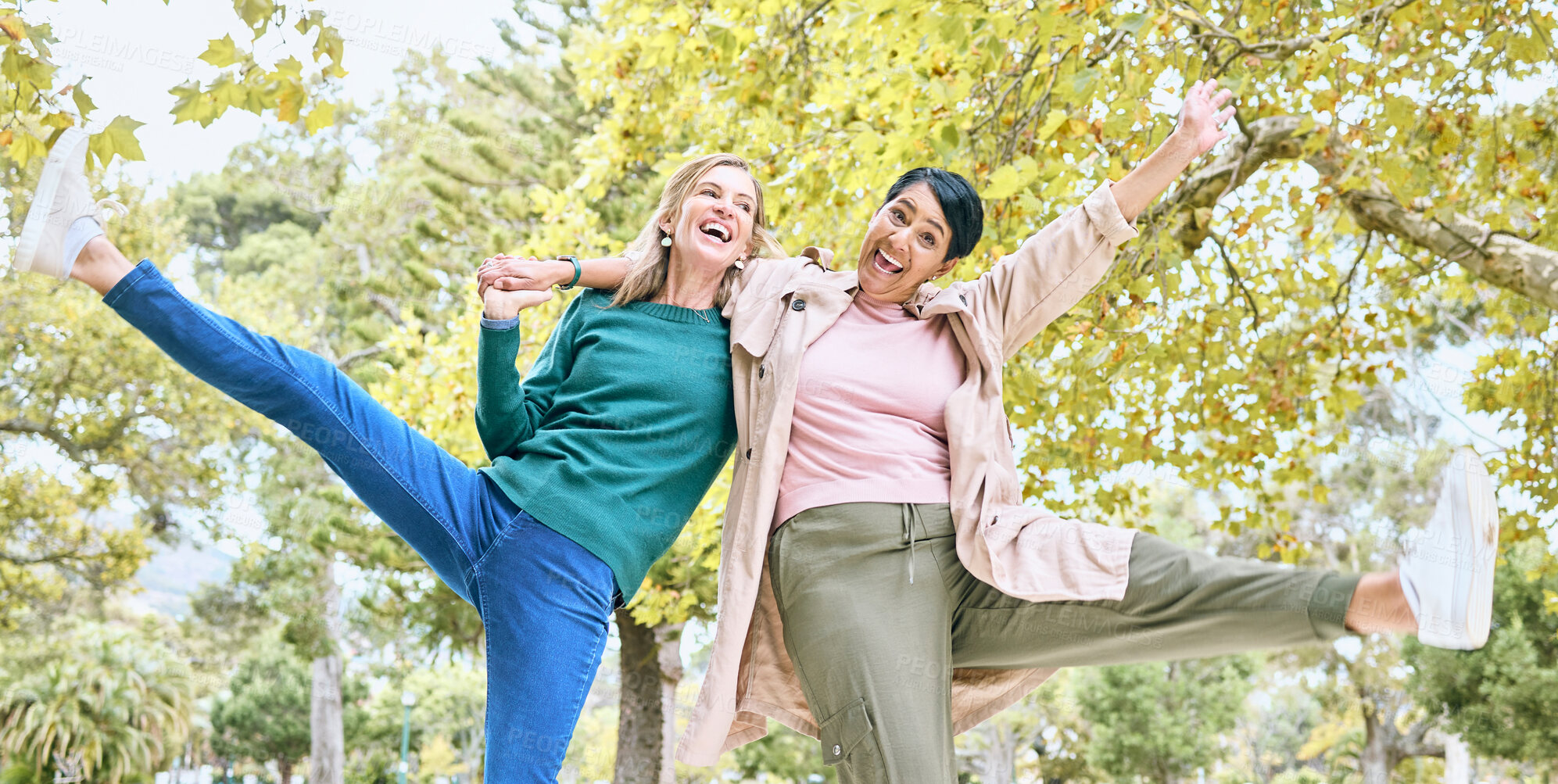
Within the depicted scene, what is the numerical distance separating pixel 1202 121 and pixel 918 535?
1065 millimetres

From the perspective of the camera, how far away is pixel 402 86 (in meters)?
20.4

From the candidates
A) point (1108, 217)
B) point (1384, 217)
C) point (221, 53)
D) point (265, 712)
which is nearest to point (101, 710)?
point (265, 712)

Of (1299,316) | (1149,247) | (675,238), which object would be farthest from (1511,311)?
(675,238)

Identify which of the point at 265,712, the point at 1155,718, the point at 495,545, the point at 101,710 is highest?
the point at 265,712

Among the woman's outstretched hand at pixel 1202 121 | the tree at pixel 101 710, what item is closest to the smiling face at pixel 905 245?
the woman's outstretched hand at pixel 1202 121

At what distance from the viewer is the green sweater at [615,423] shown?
2.36m

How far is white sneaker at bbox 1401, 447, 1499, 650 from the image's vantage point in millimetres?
1640

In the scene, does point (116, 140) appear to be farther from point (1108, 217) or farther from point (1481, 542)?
point (1481, 542)

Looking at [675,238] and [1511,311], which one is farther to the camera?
[1511,311]

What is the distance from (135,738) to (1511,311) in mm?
14133

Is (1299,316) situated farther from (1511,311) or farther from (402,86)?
(402,86)

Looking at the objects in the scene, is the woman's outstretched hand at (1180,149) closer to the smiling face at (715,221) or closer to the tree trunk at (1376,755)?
the smiling face at (715,221)

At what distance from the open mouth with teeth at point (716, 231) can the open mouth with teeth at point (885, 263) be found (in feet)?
1.22

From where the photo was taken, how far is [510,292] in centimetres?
240
